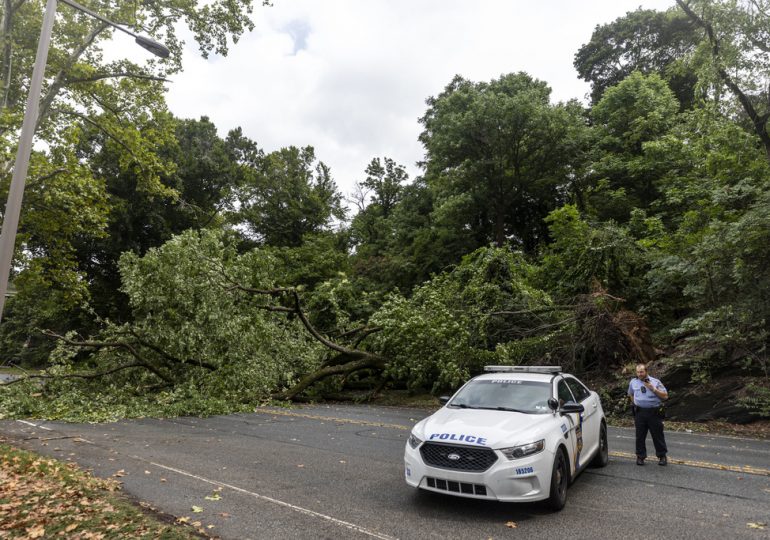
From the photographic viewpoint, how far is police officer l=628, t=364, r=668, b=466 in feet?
26.7

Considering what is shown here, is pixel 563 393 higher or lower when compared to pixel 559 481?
higher

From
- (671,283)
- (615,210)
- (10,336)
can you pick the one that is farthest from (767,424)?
(10,336)

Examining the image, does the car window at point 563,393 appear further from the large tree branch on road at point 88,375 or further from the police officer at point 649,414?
the large tree branch on road at point 88,375

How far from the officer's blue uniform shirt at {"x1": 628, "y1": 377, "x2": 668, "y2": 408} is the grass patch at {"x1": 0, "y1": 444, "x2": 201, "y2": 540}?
22.8 ft

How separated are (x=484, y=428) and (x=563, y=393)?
1.90 m

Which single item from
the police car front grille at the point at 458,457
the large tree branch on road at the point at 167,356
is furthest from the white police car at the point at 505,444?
the large tree branch on road at the point at 167,356

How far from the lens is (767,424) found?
40.8ft

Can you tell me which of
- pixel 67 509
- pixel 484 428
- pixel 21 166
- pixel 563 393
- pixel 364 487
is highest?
pixel 21 166

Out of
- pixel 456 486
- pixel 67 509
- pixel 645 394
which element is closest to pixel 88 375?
pixel 67 509

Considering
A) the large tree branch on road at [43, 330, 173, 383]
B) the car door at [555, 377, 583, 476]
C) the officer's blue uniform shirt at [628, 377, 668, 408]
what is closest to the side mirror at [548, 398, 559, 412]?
the car door at [555, 377, 583, 476]

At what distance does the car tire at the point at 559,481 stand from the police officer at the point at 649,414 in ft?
9.61

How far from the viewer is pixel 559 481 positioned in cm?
582

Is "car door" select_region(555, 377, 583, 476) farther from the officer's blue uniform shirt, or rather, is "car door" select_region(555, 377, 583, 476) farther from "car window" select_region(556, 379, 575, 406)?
the officer's blue uniform shirt

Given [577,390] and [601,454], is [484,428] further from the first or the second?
[601,454]
